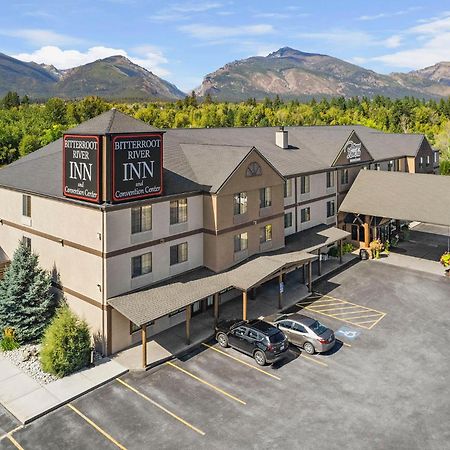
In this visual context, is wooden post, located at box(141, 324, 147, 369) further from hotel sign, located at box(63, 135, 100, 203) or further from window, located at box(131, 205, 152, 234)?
hotel sign, located at box(63, 135, 100, 203)

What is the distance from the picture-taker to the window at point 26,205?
3163 centimetres

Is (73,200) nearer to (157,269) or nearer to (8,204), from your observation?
(157,269)

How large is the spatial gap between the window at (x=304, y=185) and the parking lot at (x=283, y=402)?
16.2 m

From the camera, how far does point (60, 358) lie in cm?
2381

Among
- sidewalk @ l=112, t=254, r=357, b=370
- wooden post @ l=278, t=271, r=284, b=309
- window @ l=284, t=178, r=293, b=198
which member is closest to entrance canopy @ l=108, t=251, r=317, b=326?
wooden post @ l=278, t=271, r=284, b=309

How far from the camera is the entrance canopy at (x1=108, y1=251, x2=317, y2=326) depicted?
25.3 metres

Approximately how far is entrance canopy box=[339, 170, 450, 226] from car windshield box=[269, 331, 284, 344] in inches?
924

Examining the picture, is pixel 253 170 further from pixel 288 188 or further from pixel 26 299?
pixel 26 299

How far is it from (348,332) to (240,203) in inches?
471

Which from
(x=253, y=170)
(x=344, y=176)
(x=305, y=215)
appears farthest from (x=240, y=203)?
(x=344, y=176)

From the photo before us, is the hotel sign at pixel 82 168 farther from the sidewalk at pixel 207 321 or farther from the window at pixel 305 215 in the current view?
the window at pixel 305 215

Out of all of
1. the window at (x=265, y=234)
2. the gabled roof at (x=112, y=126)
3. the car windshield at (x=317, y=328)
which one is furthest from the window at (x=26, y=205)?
the car windshield at (x=317, y=328)

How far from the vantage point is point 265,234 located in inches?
1435

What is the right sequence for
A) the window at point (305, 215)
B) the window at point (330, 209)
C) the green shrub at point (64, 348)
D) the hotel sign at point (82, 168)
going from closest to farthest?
the green shrub at point (64, 348) → the hotel sign at point (82, 168) → the window at point (305, 215) → the window at point (330, 209)
